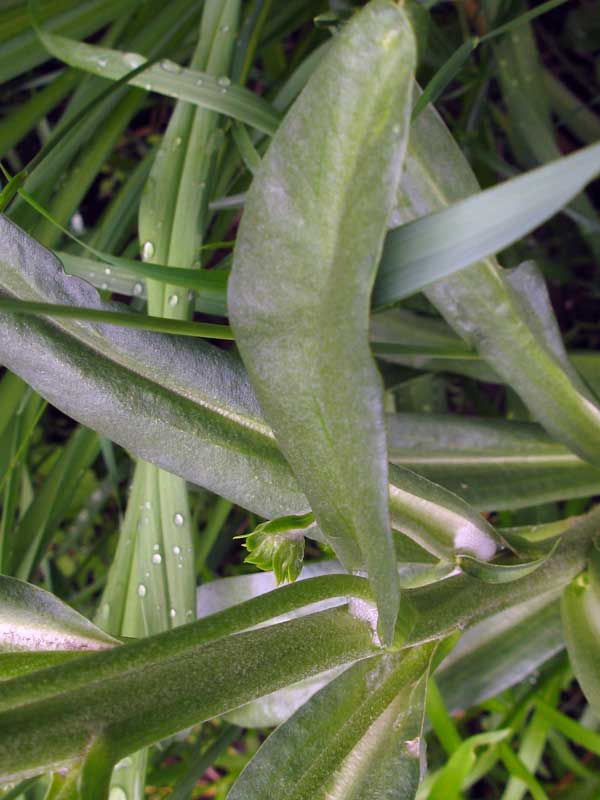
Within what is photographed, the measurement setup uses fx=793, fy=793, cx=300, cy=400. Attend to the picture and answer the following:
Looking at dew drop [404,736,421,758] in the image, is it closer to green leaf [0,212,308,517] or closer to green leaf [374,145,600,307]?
green leaf [0,212,308,517]

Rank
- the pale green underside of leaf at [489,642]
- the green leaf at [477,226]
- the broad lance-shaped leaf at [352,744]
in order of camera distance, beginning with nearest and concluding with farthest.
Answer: the green leaf at [477,226] < the broad lance-shaped leaf at [352,744] < the pale green underside of leaf at [489,642]

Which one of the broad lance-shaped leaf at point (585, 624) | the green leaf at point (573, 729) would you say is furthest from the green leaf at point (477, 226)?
the green leaf at point (573, 729)

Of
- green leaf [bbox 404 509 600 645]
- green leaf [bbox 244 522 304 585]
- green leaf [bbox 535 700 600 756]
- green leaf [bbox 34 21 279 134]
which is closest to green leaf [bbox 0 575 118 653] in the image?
green leaf [bbox 244 522 304 585]

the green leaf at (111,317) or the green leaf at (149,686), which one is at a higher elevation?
the green leaf at (111,317)

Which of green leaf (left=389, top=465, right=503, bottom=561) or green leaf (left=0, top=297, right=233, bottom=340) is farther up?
green leaf (left=0, top=297, right=233, bottom=340)

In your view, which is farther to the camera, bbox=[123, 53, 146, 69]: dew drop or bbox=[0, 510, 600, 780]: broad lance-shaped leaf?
bbox=[123, 53, 146, 69]: dew drop

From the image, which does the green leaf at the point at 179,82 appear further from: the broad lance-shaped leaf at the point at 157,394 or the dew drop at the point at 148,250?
the broad lance-shaped leaf at the point at 157,394
